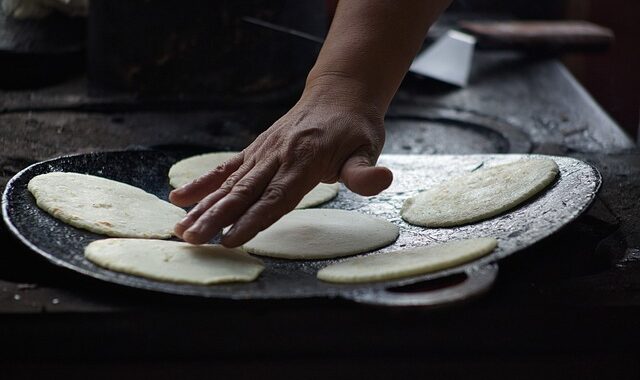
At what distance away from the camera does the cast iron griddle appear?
142 centimetres

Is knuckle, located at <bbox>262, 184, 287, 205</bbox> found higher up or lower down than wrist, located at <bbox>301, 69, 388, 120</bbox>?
lower down

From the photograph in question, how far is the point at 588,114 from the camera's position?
315 cm

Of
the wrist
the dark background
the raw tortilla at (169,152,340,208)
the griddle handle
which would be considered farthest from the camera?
the dark background

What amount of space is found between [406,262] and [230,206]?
36 centimetres

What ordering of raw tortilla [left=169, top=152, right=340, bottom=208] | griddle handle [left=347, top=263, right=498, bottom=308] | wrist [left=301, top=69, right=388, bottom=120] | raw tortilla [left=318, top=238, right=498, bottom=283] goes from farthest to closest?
raw tortilla [left=169, top=152, right=340, bottom=208] < wrist [left=301, top=69, right=388, bottom=120] < raw tortilla [left=318, top=238, right=498, bottom=283] < griddle handle [left=347, top=263, right=498, bottom=308]

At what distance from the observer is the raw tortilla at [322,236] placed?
5.66ft

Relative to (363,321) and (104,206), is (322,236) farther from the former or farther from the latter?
(104,206)

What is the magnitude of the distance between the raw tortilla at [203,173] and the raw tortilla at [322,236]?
140 millimetres

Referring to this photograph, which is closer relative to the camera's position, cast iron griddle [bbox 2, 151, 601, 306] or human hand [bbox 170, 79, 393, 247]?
cast iron griddle [bbox 2, 151, 601, 306]

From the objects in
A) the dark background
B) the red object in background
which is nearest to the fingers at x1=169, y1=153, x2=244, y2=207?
the dark background

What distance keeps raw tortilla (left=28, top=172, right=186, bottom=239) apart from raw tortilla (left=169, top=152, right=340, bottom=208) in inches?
5.1

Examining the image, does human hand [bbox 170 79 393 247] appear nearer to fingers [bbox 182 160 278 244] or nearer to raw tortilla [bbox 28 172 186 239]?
fingers [bbox 182 160 278 244]

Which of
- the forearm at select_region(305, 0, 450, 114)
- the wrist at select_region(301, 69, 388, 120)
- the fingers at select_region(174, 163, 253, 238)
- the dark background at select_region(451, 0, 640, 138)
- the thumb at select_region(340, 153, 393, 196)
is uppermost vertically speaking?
the forearm at select_region(305, 0, 450, 114)

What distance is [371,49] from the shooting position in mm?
1926
